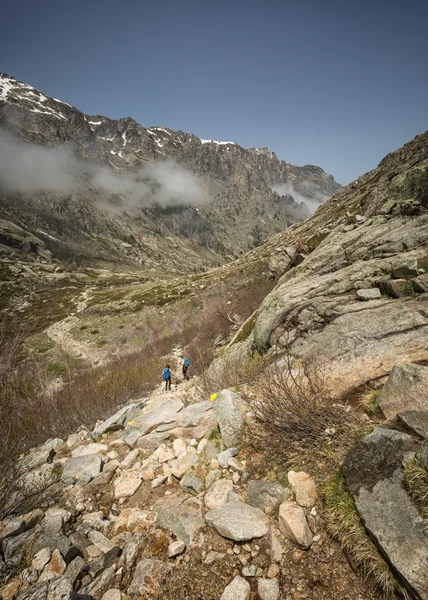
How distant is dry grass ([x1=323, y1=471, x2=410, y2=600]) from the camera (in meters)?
2.53

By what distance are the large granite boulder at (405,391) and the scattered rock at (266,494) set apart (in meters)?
2.03

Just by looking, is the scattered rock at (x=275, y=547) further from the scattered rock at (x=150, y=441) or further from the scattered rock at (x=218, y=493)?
the scattered rock at (x=150, y=441)

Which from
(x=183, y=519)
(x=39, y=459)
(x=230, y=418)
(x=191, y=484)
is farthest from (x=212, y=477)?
(x=39, y=459)

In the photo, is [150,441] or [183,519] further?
[150,441]

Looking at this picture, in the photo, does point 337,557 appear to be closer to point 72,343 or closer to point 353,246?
point 353,246

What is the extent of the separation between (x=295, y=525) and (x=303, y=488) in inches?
20.2

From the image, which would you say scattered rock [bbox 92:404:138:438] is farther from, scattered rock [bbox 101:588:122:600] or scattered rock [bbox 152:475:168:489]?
scattered rock [bbox 101:588:122:600]

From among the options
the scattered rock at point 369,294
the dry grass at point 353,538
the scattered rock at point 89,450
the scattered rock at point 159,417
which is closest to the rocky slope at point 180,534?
the dry grass at point 353,538

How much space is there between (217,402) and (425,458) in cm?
381

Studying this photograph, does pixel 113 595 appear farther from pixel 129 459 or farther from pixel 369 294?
pixel 369 294

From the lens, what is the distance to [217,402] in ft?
19.5

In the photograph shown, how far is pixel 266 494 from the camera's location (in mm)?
3836

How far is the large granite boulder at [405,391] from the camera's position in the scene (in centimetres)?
401

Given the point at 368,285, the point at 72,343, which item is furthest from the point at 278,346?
the point at 72,343
